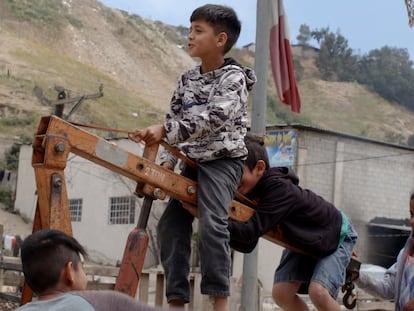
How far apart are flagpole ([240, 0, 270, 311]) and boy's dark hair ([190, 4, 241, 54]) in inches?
86.5

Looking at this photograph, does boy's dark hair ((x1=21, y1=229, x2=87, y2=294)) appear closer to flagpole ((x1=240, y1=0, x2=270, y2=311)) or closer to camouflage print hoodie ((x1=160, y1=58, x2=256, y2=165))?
camouflage print hoodie ((x1=160, y1=58, x2=256, y2=165))

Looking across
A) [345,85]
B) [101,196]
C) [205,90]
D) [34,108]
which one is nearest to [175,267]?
[205,90]

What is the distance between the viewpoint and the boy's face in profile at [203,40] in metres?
4.72

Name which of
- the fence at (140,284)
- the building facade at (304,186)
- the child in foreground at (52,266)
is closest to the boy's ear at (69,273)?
the child in foreground at (52,266)

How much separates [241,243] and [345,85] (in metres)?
107

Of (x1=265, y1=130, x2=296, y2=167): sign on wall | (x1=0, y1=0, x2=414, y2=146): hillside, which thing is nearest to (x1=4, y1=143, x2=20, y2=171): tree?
(x1=0, y1=0, x2=414, y2=146): hillside

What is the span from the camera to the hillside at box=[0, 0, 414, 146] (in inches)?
2406

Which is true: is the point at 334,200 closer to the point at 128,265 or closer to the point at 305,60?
the point at 128,265

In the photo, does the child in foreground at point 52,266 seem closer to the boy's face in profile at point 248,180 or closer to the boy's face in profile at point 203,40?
the boy's face in profile at point 203,40

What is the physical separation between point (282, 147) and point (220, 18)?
862 inches

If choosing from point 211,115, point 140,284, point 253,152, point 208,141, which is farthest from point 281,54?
point 211,115

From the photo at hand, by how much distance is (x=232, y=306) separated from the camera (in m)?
8.42

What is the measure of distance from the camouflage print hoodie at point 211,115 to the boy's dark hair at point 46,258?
60.6 inches

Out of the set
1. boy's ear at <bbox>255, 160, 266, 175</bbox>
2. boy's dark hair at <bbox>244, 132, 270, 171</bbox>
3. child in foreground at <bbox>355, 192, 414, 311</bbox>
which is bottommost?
child in foreground at <bbox>355, 192, 414, 311</bbox>
